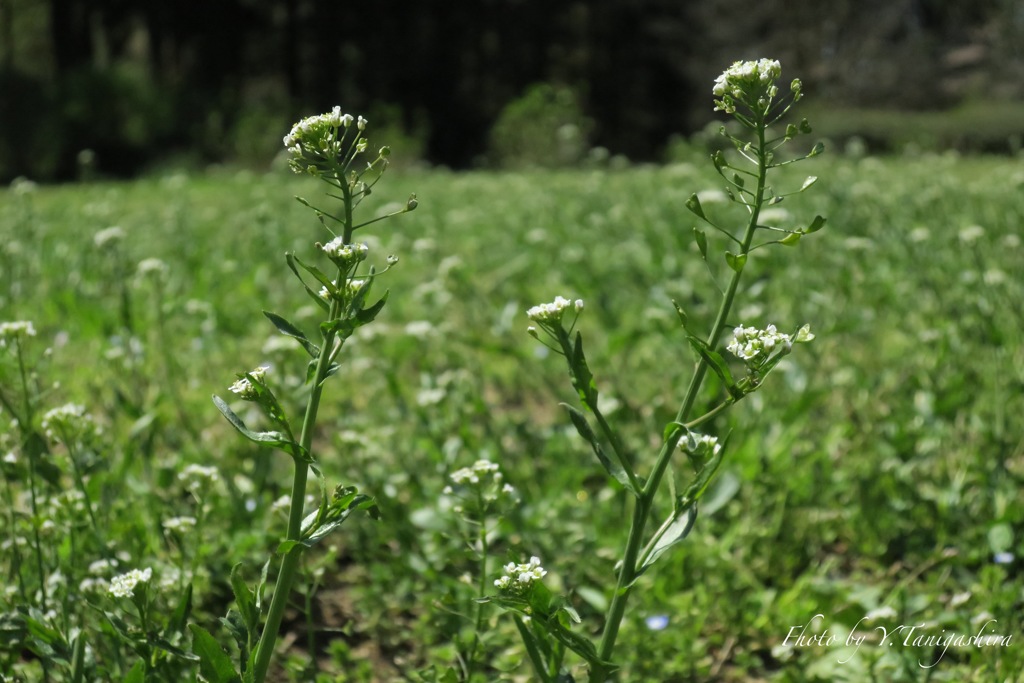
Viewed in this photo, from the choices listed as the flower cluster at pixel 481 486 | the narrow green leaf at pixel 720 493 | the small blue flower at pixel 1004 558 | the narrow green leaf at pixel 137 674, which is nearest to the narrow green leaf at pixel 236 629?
the narrow green leaf at pixel 137 674

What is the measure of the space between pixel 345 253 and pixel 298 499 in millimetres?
311

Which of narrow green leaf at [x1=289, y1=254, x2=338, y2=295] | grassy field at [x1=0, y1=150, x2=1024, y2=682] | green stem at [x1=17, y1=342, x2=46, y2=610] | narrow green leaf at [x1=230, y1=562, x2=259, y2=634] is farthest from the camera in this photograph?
grassy field at [x1=0, y1=150, x2=1024, y2=682]

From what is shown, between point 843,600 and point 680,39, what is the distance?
63.0 feet

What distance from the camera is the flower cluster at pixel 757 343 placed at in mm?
1227

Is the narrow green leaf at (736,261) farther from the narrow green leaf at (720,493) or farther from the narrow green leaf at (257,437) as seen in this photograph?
the narrow green leaf at (720,493)

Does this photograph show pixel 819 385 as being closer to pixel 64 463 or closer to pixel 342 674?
pixel 342 674

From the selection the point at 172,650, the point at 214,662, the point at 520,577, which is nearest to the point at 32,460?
the point at 172,650

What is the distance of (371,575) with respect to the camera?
2.23m

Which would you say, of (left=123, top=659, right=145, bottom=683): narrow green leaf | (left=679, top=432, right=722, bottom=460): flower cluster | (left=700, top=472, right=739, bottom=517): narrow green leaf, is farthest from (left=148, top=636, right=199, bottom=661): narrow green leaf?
(left=700, top=472, right=739, bottom=517): narrow green leaf

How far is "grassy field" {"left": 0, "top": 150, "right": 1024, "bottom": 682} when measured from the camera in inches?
75.0

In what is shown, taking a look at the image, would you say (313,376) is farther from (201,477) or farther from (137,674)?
(201,477)

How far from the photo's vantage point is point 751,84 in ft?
3.99

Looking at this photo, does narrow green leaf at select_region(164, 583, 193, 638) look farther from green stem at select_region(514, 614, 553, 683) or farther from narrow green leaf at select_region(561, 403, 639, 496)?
narrow green leaf at select_region(561, 403, 639, 496)

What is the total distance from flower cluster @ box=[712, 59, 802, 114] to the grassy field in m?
0.22
